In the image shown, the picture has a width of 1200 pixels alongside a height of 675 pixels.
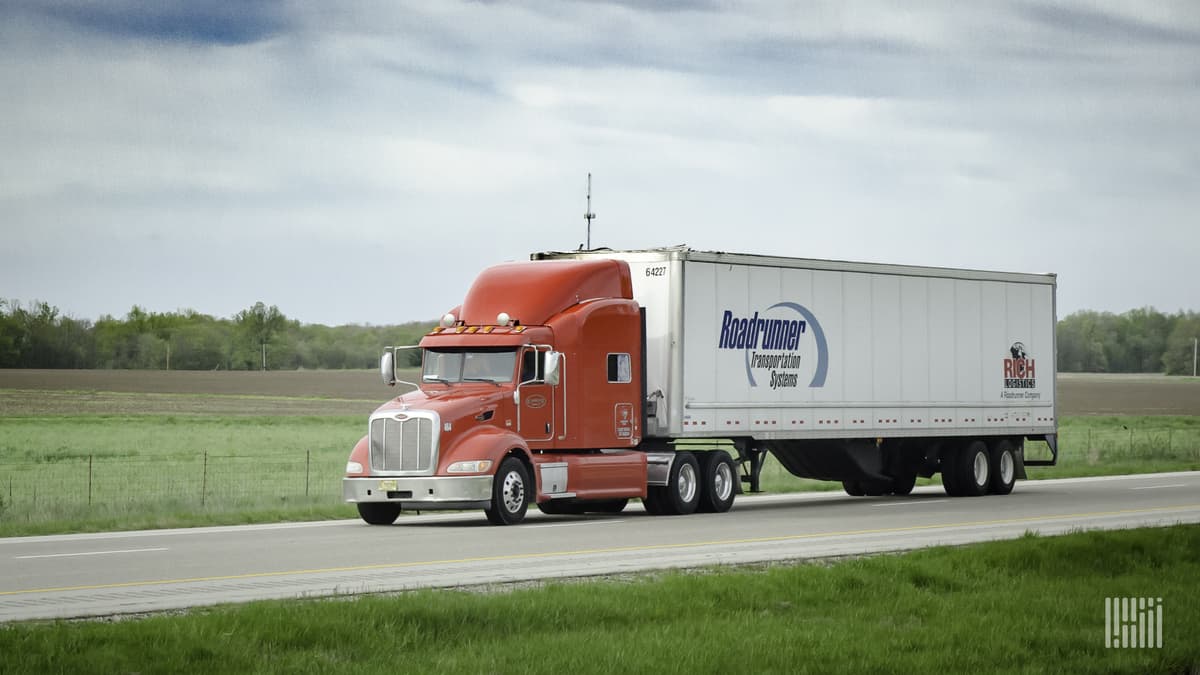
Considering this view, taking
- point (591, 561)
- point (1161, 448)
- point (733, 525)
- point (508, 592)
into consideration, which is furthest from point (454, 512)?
point (1161, 448)

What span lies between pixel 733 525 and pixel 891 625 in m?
11.7

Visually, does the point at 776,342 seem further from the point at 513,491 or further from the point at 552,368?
the point at 513,491

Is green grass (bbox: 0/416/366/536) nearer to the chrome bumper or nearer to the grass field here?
→ the grass field

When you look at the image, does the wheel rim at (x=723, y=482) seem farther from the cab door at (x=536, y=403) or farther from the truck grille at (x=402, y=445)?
the truck grille at (x=402, y=445)

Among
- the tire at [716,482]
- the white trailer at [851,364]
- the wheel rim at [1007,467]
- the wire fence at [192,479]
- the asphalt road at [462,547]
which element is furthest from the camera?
the wheel rim at [1007,467]

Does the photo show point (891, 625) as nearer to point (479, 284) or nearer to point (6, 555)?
point (6, 555)

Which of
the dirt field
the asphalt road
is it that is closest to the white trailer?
the asphalt road

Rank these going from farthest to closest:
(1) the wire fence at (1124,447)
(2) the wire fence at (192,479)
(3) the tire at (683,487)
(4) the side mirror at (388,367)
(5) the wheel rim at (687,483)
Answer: (1) the wire fence at (1124,447) → (2) the wire fence at (192,479) → (5) the wheel rim at (687,483) → (3) the tire at (683,487) → (4) the side mirror at (388,367)

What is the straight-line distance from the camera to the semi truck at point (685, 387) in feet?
79.7

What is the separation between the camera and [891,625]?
488 inches

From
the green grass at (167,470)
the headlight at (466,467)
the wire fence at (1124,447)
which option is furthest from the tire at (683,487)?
the wire fence at (1124,447)

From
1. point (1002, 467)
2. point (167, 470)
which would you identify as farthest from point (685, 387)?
point (167, 470)

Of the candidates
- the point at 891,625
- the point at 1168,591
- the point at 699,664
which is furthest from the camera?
the point at 1168,591

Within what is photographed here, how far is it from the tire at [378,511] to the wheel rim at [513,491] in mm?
1704
